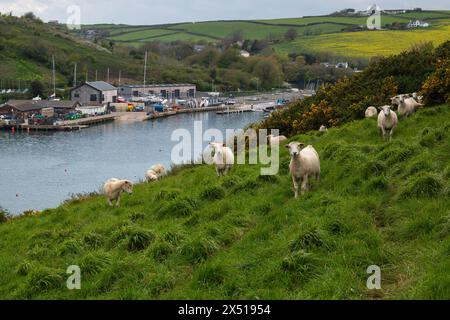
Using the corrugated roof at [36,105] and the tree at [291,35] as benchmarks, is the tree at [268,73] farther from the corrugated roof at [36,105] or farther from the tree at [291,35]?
the corrugated roof at [36,105]

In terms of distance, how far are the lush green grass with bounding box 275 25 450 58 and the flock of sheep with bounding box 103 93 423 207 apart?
70061 millimetres

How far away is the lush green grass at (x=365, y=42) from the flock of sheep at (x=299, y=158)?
70061mm

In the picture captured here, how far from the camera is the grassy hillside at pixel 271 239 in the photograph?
7.82 metres

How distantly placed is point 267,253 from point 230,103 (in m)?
106

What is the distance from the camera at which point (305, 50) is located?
165 m

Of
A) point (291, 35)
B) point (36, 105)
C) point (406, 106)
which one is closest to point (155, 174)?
point (406, 106)

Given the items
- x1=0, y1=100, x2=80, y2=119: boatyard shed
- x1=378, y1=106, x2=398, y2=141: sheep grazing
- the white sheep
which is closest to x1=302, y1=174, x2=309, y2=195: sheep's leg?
x1=378, y1=106, x2=398, y2=141: sheep grazing

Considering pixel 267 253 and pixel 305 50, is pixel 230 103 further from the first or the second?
pixel 267 253

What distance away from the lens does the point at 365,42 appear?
447ft

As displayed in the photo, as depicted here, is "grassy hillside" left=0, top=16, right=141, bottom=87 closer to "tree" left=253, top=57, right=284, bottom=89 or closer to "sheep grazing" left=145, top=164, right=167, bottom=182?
"tree" left=253, top=57, right=284, bottom=89

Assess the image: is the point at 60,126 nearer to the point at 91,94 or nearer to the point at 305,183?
the point at 91,94

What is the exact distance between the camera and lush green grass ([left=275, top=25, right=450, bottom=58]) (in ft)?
334

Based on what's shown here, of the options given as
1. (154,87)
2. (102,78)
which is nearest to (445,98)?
(154,87)
